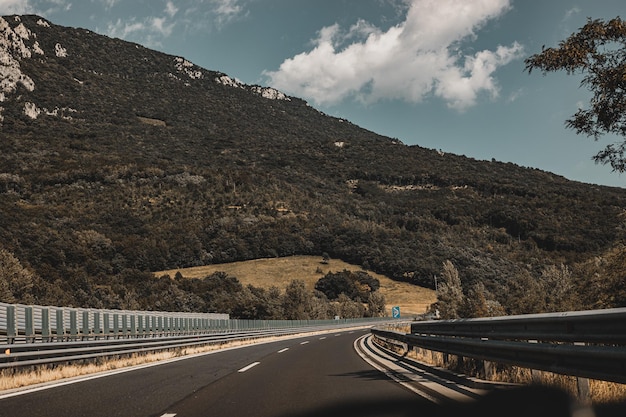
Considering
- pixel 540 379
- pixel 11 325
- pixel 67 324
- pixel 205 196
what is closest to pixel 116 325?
pixel 67 324

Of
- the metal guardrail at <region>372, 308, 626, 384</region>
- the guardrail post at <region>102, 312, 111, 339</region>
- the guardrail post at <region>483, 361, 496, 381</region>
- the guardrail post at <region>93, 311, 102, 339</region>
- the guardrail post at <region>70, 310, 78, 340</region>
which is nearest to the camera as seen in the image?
the metal guardrail at <region>372, 308, 626, 384</region>

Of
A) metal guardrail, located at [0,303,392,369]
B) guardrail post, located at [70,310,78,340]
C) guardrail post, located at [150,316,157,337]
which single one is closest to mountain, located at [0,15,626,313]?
metal guardrail, located at [0,303,392,369]

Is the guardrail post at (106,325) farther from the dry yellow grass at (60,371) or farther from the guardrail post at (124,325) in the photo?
the guardrail post at (124,325)

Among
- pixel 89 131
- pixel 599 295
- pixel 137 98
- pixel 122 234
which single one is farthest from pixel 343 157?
pixel 599 295

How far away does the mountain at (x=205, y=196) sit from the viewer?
315 ft

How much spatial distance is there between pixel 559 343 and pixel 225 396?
16.6 ft

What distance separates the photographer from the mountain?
315 feet

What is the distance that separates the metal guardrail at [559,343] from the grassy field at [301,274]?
291 ft

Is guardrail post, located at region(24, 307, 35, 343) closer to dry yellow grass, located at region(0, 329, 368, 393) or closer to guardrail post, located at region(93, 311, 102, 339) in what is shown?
dry yellow grass, located at region(0, 329, 368, 393)

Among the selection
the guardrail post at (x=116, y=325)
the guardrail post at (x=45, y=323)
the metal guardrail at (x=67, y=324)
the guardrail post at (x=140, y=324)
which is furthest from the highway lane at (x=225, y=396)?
the guardrail post at (x=140, y=324)

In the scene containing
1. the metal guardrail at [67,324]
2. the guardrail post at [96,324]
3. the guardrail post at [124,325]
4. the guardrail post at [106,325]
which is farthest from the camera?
the guardrail post at [124,325]

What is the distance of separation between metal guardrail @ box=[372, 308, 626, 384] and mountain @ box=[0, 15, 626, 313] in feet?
150

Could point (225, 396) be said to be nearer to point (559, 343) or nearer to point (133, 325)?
point (559, 343)

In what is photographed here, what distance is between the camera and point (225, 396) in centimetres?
885
